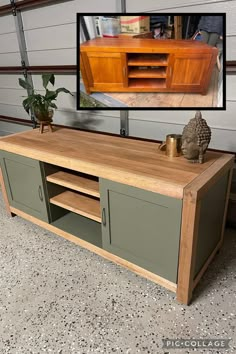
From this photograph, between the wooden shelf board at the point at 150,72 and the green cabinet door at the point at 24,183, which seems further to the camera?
the green cabinet door at the point at 24,183

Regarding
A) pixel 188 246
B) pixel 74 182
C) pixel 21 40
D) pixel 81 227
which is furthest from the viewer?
pixel 21 40

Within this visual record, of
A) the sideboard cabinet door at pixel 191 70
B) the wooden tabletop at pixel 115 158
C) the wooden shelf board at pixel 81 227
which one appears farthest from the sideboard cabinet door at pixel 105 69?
the wooden shelf board at pixel 81 227

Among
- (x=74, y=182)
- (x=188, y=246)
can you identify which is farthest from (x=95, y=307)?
(x=74, y=182)

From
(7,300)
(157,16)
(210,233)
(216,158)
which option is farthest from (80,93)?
(7,300)

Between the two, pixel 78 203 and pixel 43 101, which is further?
pixel 43 101

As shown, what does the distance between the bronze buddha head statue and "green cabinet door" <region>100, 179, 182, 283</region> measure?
313 millimetres

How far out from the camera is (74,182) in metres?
1.67

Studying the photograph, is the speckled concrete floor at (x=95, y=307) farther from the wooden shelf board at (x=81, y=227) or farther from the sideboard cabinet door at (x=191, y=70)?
the sideboard cabinet door at (x=191, y=70)

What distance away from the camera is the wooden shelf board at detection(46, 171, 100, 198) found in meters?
1.57

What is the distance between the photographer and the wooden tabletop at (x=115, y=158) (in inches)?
46.7

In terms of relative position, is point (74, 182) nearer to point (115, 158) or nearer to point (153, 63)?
point (115, 158)

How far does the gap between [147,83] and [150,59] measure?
0.38 feet

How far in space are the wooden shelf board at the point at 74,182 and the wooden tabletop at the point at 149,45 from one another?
778 millimetres

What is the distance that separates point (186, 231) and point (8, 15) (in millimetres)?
2760
